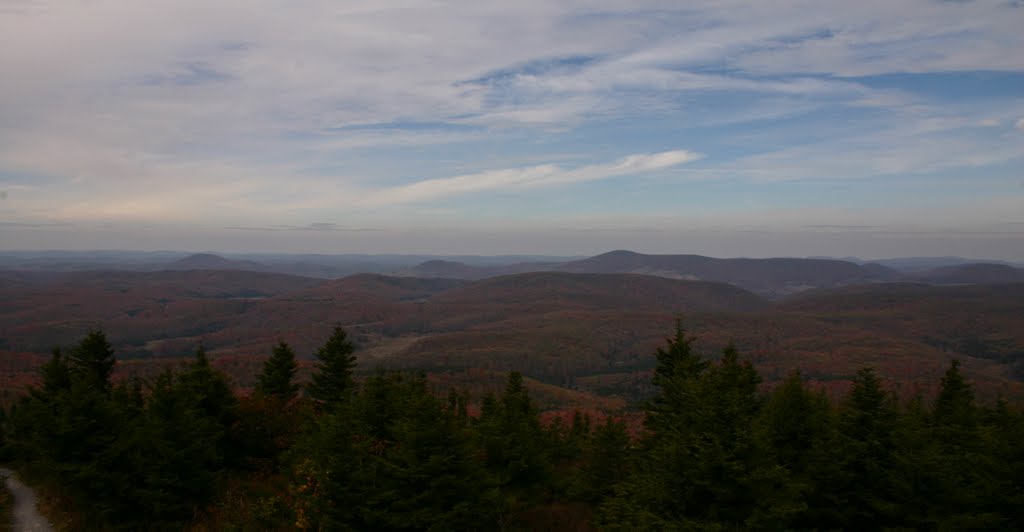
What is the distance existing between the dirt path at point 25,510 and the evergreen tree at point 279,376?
476 inches

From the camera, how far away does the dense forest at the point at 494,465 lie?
1391 centimetres

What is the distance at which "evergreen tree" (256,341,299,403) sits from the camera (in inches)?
1428

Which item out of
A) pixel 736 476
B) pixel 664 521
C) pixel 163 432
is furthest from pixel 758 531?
pixel 163 432

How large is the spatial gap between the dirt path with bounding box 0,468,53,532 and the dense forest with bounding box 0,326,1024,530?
670 mm

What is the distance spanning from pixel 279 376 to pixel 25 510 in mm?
15556

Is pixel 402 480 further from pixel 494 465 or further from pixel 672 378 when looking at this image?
pixel 672 378

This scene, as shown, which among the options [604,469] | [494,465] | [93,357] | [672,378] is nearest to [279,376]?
[93,357]

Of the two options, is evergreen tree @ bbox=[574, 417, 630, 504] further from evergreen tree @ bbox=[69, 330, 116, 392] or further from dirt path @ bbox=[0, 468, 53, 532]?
evergreen tree @ bbox=[69, 330, 116, 392]

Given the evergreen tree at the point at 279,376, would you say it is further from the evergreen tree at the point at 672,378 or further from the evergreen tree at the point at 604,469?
the evergreen tree at the point at 672,378

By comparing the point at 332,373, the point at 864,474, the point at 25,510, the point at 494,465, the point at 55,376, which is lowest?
the point at 25,510

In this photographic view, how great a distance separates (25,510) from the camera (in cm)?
2206

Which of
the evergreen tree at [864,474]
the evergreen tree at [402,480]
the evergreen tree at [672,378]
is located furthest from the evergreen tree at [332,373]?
the evergreen tree at [864,474]

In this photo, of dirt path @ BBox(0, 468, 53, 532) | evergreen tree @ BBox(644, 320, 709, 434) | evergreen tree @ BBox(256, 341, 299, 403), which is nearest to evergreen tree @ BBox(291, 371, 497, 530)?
evergreen tree @ BBox(644, 320, 709, 434)

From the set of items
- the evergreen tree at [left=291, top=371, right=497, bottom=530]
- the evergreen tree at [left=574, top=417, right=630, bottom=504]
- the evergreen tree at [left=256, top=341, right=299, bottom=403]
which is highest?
the evergreen tree at [left=291, top=371, right=497, bottom=530]
